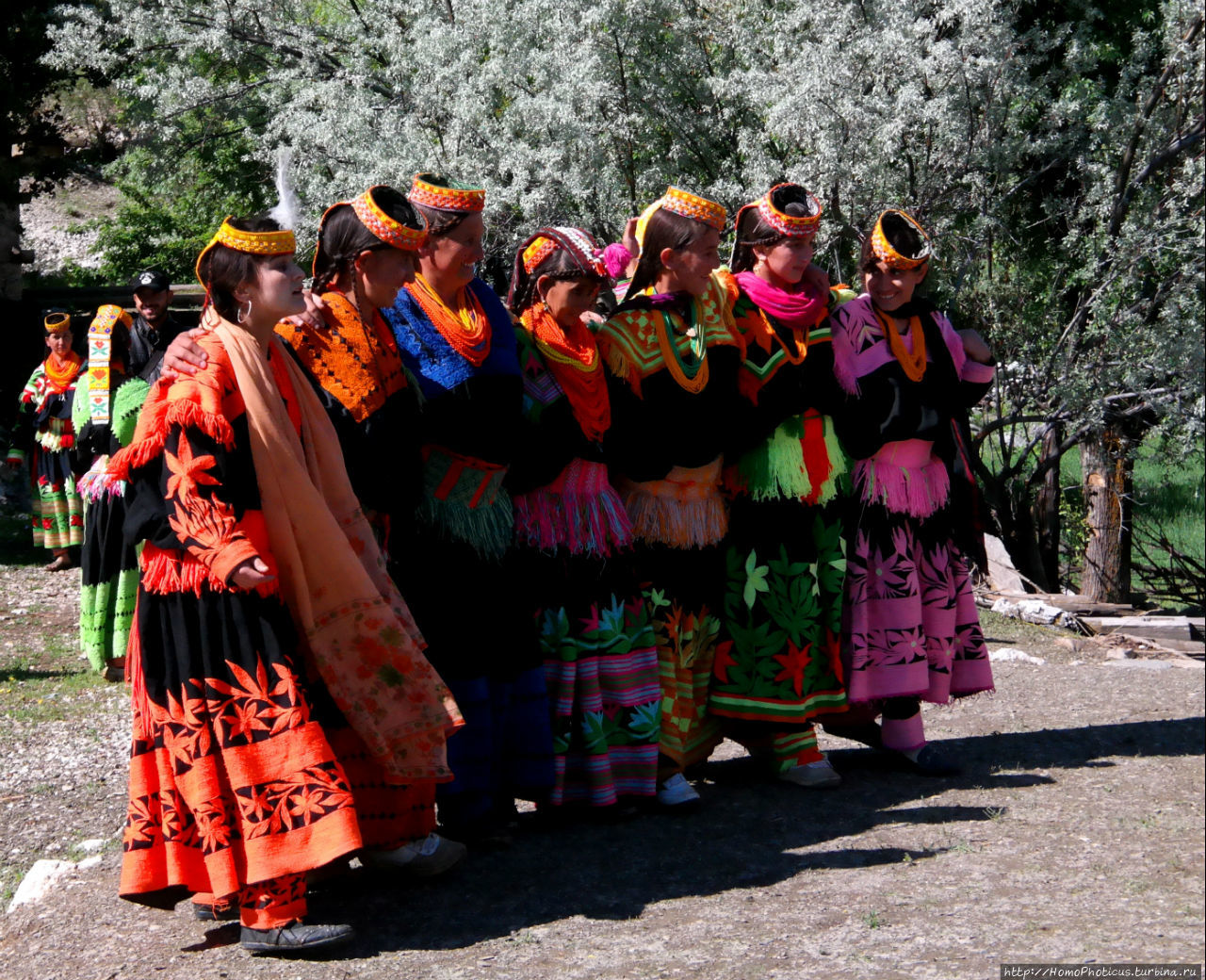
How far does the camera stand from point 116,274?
22.2m

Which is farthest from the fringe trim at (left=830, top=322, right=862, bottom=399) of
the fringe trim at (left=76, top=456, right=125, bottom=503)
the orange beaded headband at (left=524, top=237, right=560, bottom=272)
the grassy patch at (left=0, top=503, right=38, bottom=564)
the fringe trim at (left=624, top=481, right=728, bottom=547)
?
the grassy patch at (left=0, top=503, right=38, bottom=564)

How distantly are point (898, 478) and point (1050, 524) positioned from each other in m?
6.06

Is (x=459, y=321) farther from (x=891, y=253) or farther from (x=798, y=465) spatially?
(x=891, y=253)

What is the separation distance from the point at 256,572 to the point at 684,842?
194cm

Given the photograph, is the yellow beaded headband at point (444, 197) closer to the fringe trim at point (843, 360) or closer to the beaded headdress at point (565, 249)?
the beaded headdress at point (565, 249)

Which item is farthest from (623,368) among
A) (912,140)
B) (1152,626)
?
(1152,626)

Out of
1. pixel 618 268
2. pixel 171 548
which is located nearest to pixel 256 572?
pixel 171 548

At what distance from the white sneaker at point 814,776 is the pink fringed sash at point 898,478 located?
1.06 m

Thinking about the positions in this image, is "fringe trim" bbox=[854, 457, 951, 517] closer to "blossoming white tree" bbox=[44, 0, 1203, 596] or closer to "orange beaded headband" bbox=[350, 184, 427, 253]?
"orange beaded headband" bbox=[350, 184, 427, 253]

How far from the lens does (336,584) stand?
379 centimetres

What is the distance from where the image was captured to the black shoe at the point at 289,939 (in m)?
3.62

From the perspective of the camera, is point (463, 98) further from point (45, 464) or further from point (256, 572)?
point (256, 572)

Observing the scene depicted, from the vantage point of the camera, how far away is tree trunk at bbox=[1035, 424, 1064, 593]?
10.9 metres

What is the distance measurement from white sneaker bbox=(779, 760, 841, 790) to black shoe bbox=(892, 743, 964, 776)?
389 millimetres
